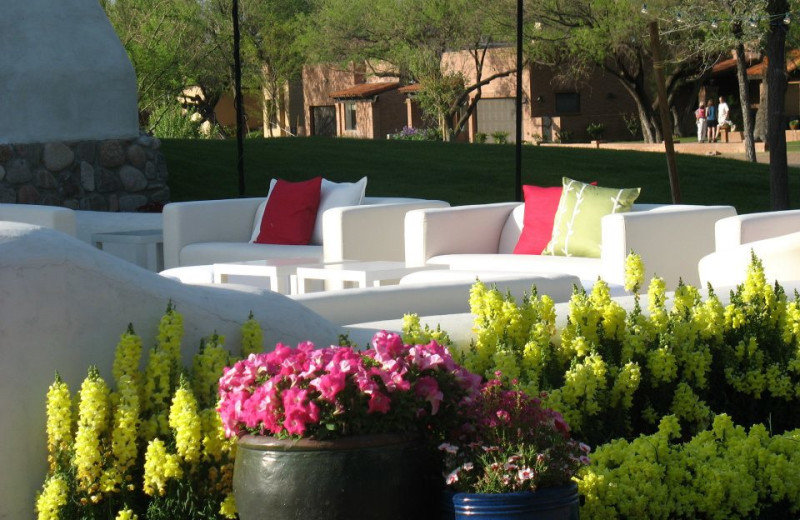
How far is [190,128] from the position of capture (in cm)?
2591

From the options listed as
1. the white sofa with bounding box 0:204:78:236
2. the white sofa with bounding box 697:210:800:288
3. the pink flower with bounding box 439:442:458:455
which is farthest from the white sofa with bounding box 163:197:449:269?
the pink flower with bounding box 439:442:458:455

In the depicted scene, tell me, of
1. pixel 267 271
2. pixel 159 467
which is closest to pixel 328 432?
pixel 159 467

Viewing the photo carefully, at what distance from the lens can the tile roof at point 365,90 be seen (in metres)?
49.8

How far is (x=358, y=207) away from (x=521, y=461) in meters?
6.13

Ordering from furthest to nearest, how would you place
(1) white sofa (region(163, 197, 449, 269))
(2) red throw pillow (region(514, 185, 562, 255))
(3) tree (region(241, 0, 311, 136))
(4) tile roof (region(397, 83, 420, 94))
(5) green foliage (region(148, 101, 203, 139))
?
(4) tile roof (region(397, 83, 420, 94)), (3) tree (region(241, 0, 311, 136)), (5) green foliage (region(148, 101, 203, 139)), (1) white sofa (region(163, 197, 449, 269)), (2) red throw pillow (region(514, 185, 562, 255))

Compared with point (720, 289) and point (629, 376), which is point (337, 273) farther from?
point (629, 376)

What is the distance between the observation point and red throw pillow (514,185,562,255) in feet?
28.2

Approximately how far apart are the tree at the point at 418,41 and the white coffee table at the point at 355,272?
105 feet

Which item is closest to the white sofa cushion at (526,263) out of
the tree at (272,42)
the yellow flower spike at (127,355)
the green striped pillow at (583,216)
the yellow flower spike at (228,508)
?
the green striped pillow at (583,216)

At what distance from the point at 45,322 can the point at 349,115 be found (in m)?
49.3

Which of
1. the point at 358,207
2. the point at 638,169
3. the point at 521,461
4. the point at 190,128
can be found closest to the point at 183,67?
the point at 190,128

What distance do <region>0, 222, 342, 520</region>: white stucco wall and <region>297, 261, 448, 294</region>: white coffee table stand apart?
12.5 ft

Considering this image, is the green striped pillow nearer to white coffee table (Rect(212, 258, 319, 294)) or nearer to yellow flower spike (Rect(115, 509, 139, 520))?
white coffee table (Rect(212, 258, 319, 294))

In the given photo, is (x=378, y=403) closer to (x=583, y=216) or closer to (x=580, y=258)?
(x=580, y=258)
